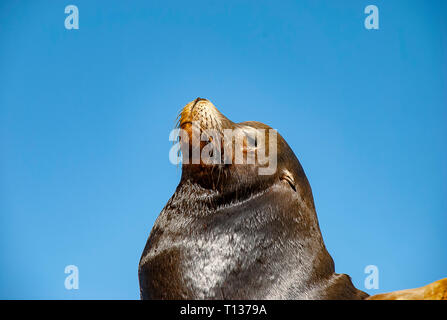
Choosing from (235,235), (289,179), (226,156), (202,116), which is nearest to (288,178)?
(289,179)

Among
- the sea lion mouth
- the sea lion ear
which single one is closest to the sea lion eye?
the sea lion ear

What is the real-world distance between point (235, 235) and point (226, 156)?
48 cm

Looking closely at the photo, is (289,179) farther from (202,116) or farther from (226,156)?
(202,116)

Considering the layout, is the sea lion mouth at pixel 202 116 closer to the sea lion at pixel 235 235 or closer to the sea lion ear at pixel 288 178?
the sea lion at pixel 235 235

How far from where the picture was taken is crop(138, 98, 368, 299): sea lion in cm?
332

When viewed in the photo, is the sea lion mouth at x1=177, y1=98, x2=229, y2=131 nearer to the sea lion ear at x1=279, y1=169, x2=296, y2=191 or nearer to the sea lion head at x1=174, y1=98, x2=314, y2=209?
the sea lion head at x1=174, y1=98, x2=314, y2=209

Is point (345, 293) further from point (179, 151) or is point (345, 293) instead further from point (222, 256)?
point (179, 151)

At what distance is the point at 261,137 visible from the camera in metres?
3.82

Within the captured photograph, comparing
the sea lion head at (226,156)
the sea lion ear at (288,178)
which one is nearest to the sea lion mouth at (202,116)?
the sea lion head at (226,156)

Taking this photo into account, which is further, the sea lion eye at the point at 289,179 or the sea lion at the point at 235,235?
the sea lion eye at the point at 289,179

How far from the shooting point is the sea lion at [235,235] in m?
3.32

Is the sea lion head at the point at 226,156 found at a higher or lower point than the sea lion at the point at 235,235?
higher
